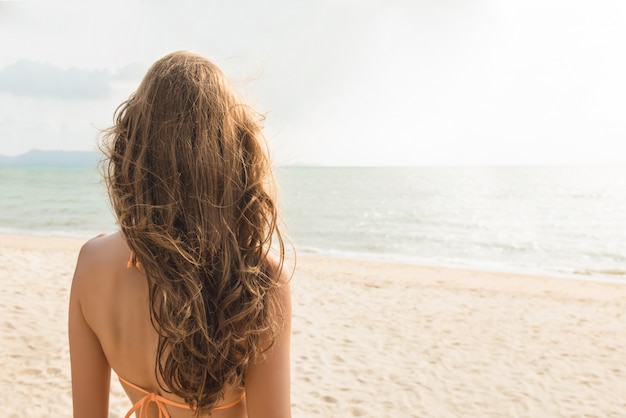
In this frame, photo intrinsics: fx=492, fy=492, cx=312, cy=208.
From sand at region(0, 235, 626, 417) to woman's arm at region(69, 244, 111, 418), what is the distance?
3.48m

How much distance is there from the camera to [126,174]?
3.95ft

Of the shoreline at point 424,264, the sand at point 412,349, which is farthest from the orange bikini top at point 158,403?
the shoreline at point 424,264

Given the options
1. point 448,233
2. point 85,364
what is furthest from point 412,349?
point 448,233

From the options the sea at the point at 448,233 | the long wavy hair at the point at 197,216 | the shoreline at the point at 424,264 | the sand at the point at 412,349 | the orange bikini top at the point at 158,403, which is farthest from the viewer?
the sea at the point at 448,233

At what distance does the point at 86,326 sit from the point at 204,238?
46cm

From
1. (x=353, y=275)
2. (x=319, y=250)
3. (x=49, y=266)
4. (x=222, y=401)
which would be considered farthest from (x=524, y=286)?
(x=222, y=401)

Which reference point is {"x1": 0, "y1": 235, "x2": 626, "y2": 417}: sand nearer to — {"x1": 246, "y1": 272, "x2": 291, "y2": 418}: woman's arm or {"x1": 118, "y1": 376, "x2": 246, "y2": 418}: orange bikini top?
{"x1": 118, "y1": 376, "x2": 246, "y2": 418}: orange bikini top

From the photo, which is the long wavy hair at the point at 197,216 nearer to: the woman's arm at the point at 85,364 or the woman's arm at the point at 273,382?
the woman's arm at the point at 273,382

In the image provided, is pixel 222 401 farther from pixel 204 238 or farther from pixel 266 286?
pixel 204 238

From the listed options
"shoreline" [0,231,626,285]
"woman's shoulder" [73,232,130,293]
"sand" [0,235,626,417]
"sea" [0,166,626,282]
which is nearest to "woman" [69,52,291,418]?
"woman's shoulder" [73,232,130,293]

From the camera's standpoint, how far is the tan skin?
4.11ft

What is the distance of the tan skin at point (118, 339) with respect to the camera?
1.25m

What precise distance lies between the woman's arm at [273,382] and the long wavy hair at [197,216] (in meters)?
0.03

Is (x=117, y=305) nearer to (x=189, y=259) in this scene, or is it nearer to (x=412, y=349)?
(x=189, y=259)
